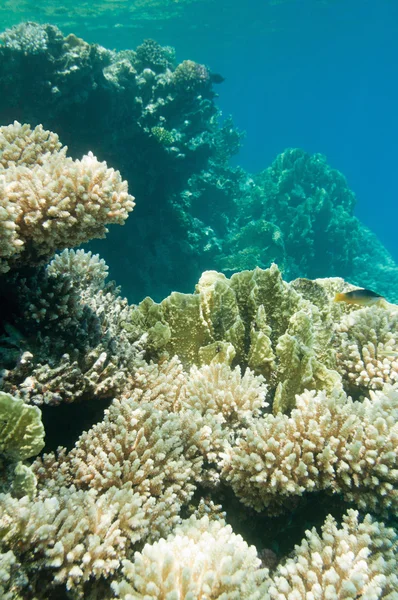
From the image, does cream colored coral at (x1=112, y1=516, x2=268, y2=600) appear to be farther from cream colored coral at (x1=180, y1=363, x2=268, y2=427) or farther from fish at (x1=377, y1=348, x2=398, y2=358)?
fish at (x1=377, y1=348, x2=398, y2=358)

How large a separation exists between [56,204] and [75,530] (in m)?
1.81

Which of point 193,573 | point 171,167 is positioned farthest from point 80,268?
point 171,167

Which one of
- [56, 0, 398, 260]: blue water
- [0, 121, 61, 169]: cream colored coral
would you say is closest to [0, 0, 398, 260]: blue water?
[56, 0, 398, 260]: blue water

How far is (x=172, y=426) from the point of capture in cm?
243

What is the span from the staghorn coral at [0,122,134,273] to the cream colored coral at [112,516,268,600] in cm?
175

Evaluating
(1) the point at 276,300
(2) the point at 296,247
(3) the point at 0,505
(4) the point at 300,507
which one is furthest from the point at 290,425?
(2) the point at 296,247

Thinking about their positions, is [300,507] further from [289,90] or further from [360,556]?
[289,90]

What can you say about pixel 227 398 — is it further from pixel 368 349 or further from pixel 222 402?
pixel 368 349

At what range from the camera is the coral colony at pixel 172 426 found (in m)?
1.75

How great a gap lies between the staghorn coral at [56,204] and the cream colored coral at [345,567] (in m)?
2.32

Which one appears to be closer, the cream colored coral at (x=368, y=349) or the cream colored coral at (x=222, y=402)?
the cream colored coral at (x=222, y=402)

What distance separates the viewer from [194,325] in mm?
3742

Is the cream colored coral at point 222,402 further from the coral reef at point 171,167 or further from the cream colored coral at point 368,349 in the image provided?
the coral reef at point 171,167

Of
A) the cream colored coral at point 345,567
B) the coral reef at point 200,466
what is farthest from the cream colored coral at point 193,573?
the cream colored coral at point 345,567
